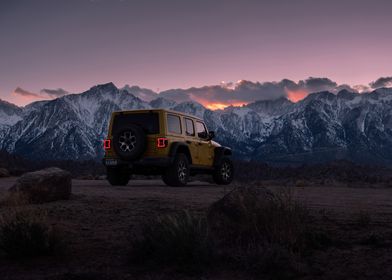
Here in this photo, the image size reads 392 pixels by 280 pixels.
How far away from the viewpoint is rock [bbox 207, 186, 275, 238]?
6.58 m

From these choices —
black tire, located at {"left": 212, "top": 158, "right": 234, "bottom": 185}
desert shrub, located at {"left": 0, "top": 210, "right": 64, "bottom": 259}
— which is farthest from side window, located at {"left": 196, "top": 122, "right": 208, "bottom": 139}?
desert shrub, located at {"left": 0, "top": 210, "right": 64, "bottom": 259}

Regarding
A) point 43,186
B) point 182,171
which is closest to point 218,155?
point 182,171

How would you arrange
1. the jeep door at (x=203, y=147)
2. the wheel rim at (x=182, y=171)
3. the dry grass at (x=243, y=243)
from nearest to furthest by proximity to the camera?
1. the dry grass at (x=243, y=243)
2. the wheel rim at (x=182, y=171)
3. the jeep door at (x=203, y=147)

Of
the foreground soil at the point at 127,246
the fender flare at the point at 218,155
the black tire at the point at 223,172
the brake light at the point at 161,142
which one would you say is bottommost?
the foreground soil at the point at 127,246

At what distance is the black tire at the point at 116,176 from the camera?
16.8 m

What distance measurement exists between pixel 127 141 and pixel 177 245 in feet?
31.9

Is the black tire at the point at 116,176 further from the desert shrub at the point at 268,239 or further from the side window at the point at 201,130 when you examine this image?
the desert shrub at the point at 268,239

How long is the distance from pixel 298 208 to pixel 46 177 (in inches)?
254

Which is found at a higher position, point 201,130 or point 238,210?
point 201,130

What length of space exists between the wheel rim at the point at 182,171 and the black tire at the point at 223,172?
101 inches

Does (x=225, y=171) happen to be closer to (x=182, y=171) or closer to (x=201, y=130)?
(x=201, y=130)

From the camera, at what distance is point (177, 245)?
5859mm

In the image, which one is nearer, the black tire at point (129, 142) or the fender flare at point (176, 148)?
the black tire at point (129, 142)

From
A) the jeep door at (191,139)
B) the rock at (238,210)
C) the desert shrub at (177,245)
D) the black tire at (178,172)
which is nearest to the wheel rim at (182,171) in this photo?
the black tire at (178,172)
